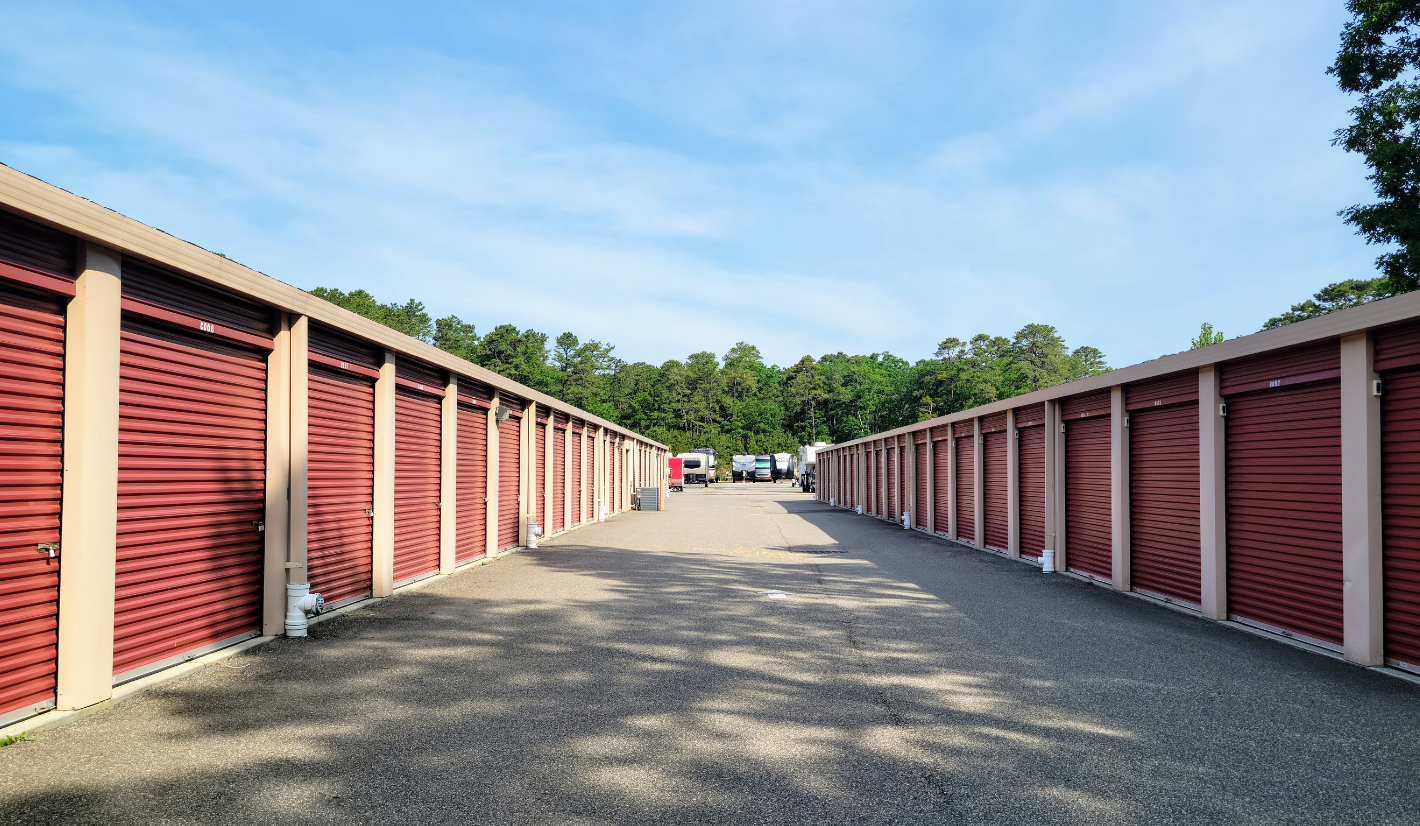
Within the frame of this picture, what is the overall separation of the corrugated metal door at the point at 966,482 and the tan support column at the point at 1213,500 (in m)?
9.14

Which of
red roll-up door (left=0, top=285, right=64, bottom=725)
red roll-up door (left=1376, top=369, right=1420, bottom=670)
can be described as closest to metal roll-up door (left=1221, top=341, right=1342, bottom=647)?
red roll-up door (left=1376, top=369, right=1420, bottom=670)

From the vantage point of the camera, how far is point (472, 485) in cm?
1384

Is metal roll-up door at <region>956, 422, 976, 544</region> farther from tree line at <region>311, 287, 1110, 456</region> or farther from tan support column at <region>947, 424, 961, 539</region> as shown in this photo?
tree line at <region>311, 287, 1110, 456</region>

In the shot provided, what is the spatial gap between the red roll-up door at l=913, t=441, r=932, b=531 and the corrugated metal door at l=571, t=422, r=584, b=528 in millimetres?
10150

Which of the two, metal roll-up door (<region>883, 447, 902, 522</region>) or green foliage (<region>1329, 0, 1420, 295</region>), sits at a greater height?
green foliage (<region>1329, 0, 1420, 295</region>)

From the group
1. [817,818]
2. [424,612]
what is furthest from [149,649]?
[817,818]

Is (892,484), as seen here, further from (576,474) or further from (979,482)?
(576,474)

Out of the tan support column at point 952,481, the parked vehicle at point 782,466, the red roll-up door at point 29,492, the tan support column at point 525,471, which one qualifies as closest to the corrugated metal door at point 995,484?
the tan support column at point 952,481

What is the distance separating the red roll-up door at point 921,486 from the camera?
23.1 meters

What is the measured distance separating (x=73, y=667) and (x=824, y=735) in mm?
5038

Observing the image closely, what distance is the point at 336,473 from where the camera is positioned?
9.09 metres

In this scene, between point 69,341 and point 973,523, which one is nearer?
point 69,341

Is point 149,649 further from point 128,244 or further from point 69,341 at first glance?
point 128,244

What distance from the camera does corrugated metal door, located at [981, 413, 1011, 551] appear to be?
16.7 metres
